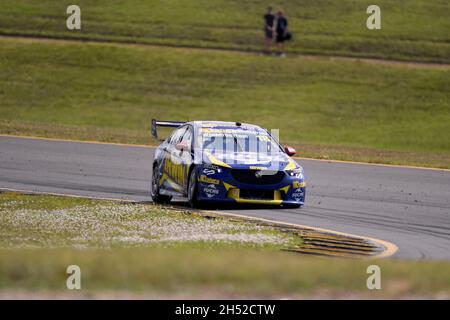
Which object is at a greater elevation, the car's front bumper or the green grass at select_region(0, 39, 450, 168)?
the green grass at select_region(0, 39, 450, 168)

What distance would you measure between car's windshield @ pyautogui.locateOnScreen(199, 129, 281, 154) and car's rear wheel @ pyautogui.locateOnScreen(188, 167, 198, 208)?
22.9 inches

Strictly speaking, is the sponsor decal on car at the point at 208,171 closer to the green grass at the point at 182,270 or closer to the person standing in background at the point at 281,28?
the green grass at the point at 182,270

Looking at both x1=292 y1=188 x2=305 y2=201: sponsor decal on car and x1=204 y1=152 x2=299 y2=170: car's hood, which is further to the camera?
x1=292 y1=188 x2=305 y2=201: sponsor decal on car

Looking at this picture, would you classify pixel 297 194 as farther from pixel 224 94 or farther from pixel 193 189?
pixel 224 94

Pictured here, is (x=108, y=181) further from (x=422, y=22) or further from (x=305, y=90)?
(x=422, y=22)

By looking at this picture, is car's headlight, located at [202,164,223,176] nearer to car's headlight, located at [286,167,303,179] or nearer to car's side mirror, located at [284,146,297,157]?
car's headlight, located at [286,167,303,179]

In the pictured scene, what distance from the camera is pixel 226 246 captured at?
1211cm

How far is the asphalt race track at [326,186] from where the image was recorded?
1455cm

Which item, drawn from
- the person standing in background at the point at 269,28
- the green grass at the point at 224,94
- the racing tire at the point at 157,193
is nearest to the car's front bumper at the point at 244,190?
the racing tire at the point at 157,193

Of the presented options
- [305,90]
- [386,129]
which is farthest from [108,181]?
[305,90]

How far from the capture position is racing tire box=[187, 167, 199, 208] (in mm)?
16156

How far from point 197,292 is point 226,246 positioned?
367cm

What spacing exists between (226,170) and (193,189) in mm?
548

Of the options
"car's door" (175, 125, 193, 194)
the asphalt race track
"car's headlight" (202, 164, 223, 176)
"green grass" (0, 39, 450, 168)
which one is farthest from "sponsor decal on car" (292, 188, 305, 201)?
"green grass" (0, 39, 450, 168)
